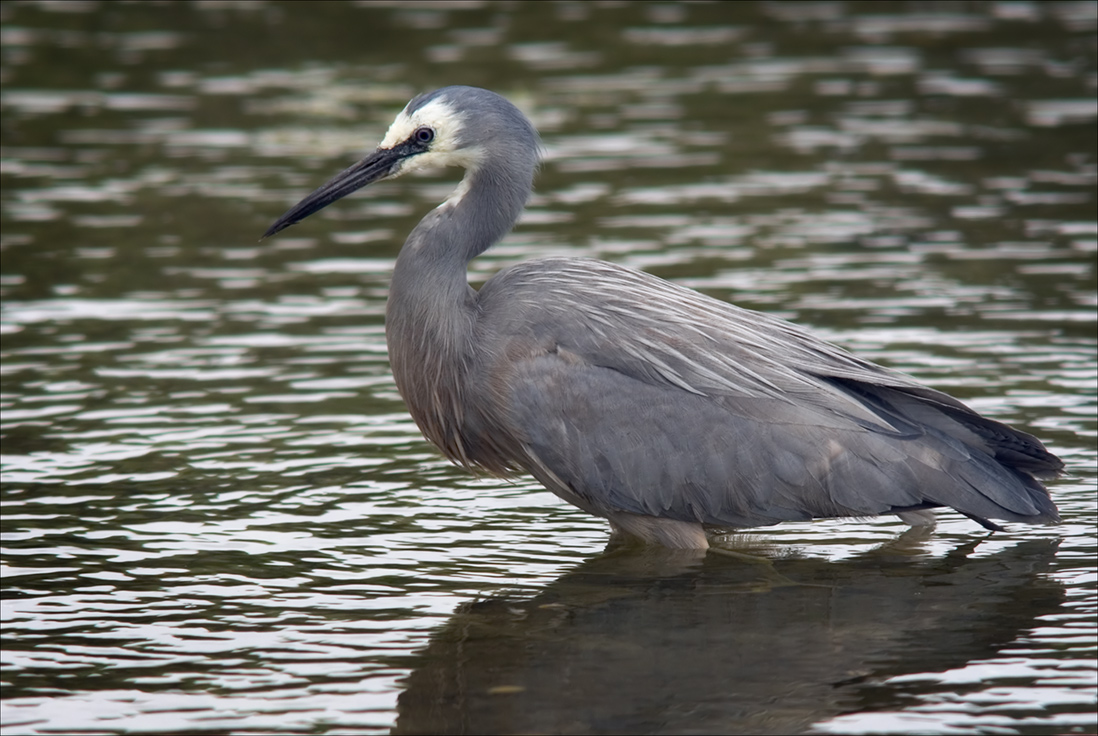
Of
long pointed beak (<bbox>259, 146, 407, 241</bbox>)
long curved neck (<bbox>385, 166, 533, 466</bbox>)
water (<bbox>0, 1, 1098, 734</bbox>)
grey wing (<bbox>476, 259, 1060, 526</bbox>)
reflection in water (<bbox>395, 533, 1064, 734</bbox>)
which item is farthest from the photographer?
long pointed beak (<bbox>259, 146, 407, 241</bbox>)

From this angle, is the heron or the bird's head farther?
the bird's head

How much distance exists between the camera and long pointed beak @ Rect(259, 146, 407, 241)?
883 cm

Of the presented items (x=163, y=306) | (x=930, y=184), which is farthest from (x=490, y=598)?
(x=930, y=184)

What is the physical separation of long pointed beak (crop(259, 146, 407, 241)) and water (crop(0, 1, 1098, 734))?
1710 mm

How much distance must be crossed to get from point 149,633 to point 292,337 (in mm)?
4626

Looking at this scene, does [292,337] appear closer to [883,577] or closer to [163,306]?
[163,306]

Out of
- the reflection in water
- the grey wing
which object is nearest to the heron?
the grey wing

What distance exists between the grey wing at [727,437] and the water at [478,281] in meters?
0.37

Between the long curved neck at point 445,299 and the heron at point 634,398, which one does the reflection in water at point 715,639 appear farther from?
the long curved neck at point 445,299

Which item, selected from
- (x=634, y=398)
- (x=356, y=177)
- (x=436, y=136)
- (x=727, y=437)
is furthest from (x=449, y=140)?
(x=727, y=437)

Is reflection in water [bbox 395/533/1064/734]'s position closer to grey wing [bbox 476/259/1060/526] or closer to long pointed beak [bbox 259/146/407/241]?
grey wing [bbox 476/259/1060/526]

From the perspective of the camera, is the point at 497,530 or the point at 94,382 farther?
the point at 94,382

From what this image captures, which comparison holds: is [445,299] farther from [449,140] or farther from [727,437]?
[727,437]

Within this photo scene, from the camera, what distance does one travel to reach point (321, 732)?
656cm
